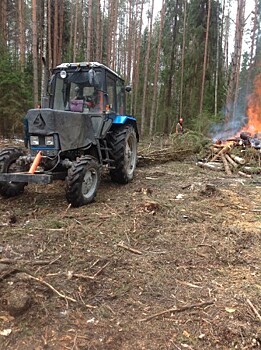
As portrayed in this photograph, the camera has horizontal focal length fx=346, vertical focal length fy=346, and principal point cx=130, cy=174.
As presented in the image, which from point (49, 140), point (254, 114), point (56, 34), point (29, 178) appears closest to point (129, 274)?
point (29, 178)

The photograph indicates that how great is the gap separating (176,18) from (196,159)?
63.8ft

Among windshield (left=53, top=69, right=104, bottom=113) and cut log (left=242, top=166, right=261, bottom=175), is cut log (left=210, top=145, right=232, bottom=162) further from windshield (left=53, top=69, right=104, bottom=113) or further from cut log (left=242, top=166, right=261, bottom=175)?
windshield (left=53, top=69, right=104, bottom=113)

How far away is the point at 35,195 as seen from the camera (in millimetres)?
6547

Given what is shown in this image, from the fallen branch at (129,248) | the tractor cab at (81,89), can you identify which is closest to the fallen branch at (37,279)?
the fallen branch at (129,248)

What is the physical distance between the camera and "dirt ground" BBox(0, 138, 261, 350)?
2668mm

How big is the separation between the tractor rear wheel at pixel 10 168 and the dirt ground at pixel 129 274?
0.63ft

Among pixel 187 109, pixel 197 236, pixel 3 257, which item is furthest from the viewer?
pixel 187 109

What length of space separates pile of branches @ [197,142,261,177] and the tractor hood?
5.18 meters

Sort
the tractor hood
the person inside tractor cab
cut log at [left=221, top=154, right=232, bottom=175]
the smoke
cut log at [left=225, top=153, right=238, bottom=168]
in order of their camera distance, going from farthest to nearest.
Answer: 1. the smoke
2. cut log at [left=225, top=153, right=238, bottom=168]
3. cut log at [left=221, top=154, right=232, bottom=175]
4. the person inside tractor cab
5. the tractor hood

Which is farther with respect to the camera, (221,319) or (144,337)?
(221,319)

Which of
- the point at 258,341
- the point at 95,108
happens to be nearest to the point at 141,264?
the point at 258,341

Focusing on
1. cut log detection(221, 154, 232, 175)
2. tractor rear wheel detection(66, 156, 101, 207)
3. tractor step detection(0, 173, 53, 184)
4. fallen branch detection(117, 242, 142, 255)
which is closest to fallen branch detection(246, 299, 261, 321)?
Result: fallen branch detection(117, 242, 142, 255)

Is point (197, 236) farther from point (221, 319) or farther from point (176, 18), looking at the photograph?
point (176, 18)

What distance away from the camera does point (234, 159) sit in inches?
427
